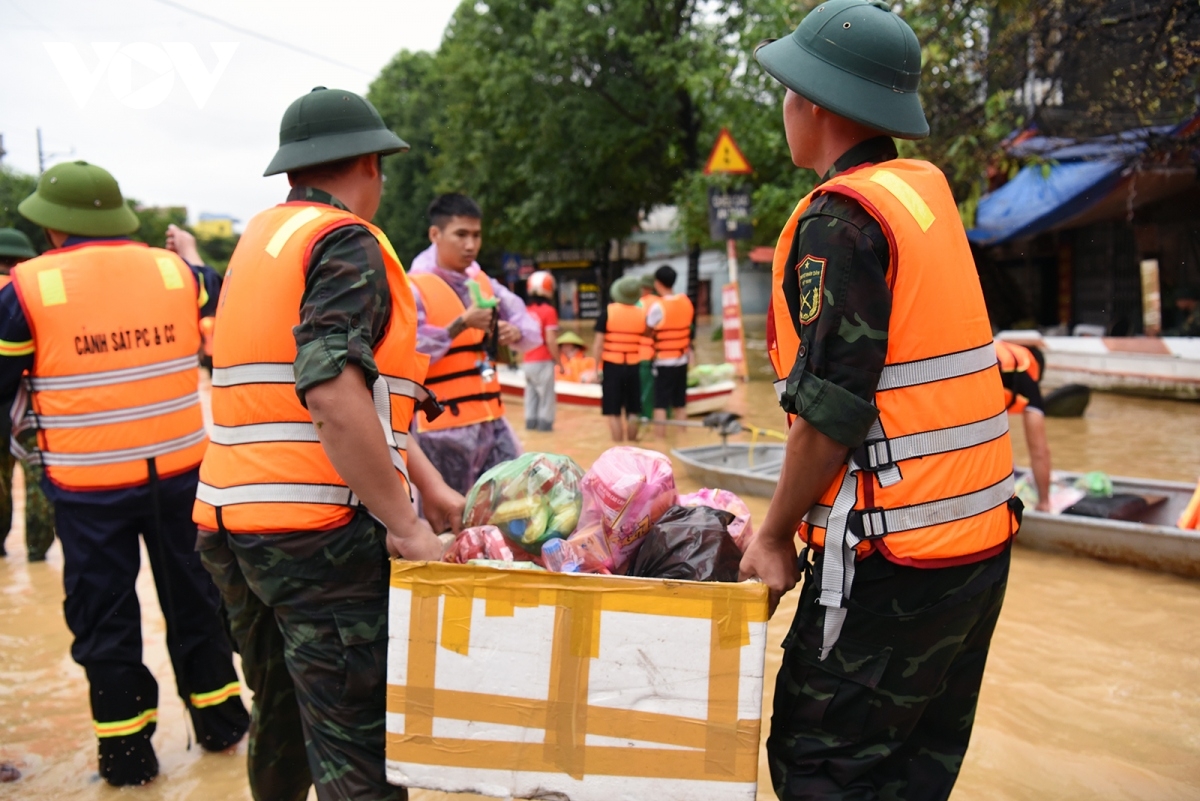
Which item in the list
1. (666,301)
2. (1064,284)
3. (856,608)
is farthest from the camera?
(1064,284)

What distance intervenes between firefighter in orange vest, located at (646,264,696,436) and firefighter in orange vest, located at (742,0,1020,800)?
8004 millimetres

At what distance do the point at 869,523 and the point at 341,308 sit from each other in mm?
1287

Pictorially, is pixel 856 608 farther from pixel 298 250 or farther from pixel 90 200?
pixel 90 200

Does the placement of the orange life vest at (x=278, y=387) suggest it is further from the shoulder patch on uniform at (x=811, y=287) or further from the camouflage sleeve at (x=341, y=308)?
the shoulder patch on uniform at (x=811, y=287)

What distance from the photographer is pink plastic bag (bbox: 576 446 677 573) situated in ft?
8.20

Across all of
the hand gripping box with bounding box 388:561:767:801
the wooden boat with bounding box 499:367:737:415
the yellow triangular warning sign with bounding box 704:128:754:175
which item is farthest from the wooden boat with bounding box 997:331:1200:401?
the hand gripping box with bounding box 388:561:767:801

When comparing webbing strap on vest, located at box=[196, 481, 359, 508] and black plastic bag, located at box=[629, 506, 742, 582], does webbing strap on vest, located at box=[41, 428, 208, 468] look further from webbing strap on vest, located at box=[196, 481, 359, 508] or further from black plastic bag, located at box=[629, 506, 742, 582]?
black plastic bag, located at box=[629, 506, 742, 582]

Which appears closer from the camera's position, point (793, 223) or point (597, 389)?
point (793, 223)

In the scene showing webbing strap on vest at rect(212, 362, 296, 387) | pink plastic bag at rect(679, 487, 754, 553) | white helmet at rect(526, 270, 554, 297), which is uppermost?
white helmet at rect(526, 270, 554, 297)

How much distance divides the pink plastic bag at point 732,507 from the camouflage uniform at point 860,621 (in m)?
0.35

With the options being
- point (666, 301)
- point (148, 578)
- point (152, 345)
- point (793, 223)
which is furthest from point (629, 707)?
point (666, 301)

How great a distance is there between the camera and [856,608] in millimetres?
1983

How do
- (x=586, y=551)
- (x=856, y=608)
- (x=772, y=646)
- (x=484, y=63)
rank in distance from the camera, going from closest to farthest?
(x=856, y=608)
(x=586, y=551)
(x=772, y=646)
(x=484, y=63)

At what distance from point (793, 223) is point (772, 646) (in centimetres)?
311
